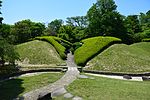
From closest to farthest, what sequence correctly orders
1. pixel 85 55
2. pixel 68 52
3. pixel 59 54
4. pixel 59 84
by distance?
pixel 59 84 → pixel 85 55 → pixel 59 54 → pixel 68 52

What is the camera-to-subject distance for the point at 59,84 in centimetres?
2295

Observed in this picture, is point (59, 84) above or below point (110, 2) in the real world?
below

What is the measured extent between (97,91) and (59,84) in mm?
4247

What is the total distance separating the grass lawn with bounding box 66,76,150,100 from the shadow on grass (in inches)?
168

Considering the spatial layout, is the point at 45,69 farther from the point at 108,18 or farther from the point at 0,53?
the point at 108,18

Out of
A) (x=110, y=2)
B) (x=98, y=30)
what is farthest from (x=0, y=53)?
(x=110, y=2)

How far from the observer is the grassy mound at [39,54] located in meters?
35.6

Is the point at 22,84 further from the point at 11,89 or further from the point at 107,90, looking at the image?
the point at 107,90

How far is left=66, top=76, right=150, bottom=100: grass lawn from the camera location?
18516 millimetres

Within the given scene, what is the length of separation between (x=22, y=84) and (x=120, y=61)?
15213 mm

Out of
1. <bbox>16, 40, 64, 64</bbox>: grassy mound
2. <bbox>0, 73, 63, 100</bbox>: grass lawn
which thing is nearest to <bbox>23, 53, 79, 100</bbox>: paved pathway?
<bbox>0, 73, 63, 100</bbox>: grass lawn

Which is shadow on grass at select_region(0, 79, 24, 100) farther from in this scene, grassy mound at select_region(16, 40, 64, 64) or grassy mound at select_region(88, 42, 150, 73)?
grassy mound at select_region(88, 42, 150, 73)

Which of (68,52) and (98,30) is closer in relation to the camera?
(68,52)

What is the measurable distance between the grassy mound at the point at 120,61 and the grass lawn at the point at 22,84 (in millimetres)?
7677
